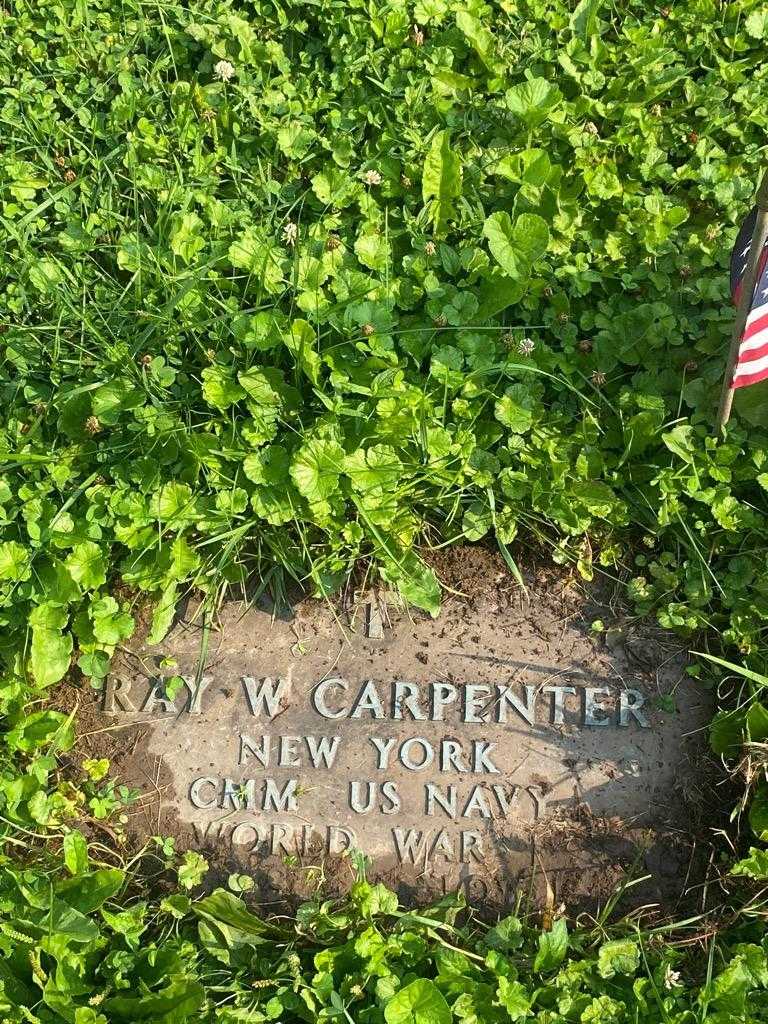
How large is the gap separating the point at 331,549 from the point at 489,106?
1626mm

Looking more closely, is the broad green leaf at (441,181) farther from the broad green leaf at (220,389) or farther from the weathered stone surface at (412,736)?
the weathered stone surface at (412,736)

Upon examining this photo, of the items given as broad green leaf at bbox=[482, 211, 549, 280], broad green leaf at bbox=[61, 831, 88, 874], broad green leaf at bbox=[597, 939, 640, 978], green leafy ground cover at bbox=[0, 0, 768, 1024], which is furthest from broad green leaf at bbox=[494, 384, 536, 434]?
broad green leaf at bbox=[61, 831, 88, 874]

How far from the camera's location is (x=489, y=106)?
3117 mm

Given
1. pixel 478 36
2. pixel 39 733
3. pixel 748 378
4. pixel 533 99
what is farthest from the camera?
pixel 478 36

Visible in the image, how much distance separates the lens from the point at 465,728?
2.62 m

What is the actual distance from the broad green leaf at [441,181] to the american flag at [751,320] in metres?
0.96

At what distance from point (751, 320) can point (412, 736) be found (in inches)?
56.7

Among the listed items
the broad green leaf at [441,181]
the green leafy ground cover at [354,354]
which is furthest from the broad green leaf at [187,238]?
the broad green leaf at [441,181]

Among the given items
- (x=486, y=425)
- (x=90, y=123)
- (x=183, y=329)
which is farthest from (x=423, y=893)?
(x=90, y=123)

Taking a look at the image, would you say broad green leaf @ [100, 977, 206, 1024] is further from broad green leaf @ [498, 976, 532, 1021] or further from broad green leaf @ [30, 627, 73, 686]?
broad green leaf @ [30, 627, 73, 686]

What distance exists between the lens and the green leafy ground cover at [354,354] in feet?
8.09

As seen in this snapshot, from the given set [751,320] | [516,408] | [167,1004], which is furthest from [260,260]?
[167,1004]

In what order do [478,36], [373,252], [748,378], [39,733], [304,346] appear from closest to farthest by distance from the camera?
[748,378]
[39,733]
[304,346]
[373,252]
[478,36]

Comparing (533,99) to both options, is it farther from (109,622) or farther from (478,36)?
(109,622)
